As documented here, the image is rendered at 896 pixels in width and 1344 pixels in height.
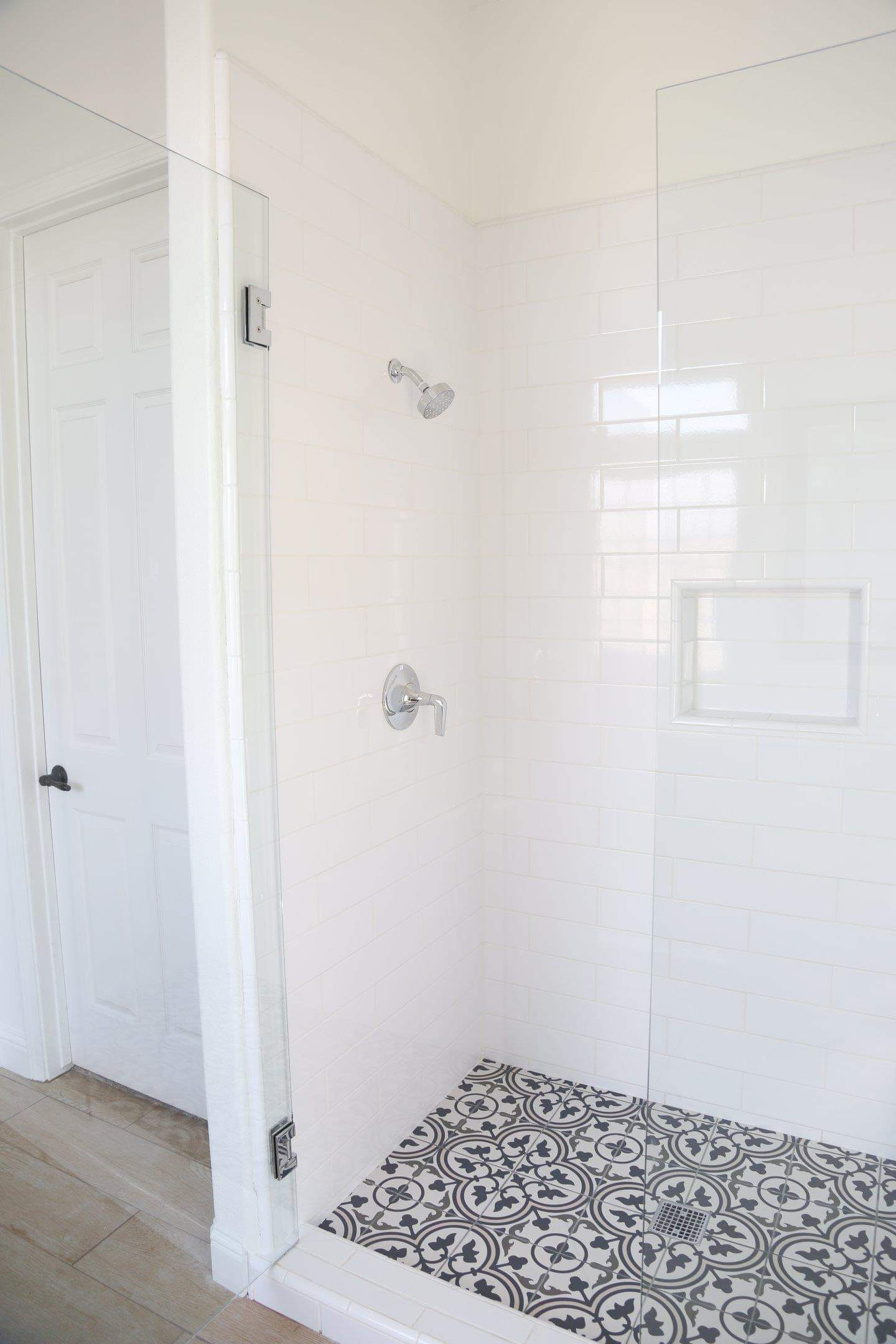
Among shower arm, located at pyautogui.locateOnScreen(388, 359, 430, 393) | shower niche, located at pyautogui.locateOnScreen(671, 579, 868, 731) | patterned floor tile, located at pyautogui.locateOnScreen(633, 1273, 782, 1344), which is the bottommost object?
patterned floor tile, located at pyautogui.locateOnScreen(633, 1273, 782, 1344)

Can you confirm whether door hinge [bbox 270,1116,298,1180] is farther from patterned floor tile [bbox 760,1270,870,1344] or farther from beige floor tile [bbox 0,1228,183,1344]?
patterned floor tile [bbox 760,1270,870,1344]

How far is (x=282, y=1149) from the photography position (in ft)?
6.10

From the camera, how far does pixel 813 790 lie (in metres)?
1.47

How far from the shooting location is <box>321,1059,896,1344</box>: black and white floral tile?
1.40 meters

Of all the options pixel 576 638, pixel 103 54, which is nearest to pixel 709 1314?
pixel 576 638

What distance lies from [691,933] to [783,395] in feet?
3.07

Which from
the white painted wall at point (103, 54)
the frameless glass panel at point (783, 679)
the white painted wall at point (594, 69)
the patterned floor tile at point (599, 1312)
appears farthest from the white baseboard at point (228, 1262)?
the white painted wall at point (594, 69)

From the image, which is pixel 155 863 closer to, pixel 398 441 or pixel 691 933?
pixel 691 933

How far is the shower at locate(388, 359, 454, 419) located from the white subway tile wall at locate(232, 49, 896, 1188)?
0.05 metres

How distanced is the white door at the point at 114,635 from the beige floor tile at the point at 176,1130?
0.9 inches

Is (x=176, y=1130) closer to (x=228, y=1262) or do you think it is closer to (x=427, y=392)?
Answer: (x=228, y=1262)

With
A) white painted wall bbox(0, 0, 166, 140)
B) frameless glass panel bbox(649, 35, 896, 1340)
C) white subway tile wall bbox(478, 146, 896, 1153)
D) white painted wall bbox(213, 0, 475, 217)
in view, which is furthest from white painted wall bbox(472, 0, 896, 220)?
white painted wall bbox(0, 0, 166, 140)

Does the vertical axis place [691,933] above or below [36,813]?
below

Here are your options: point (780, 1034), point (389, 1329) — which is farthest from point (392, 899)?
point (780, 1034)
